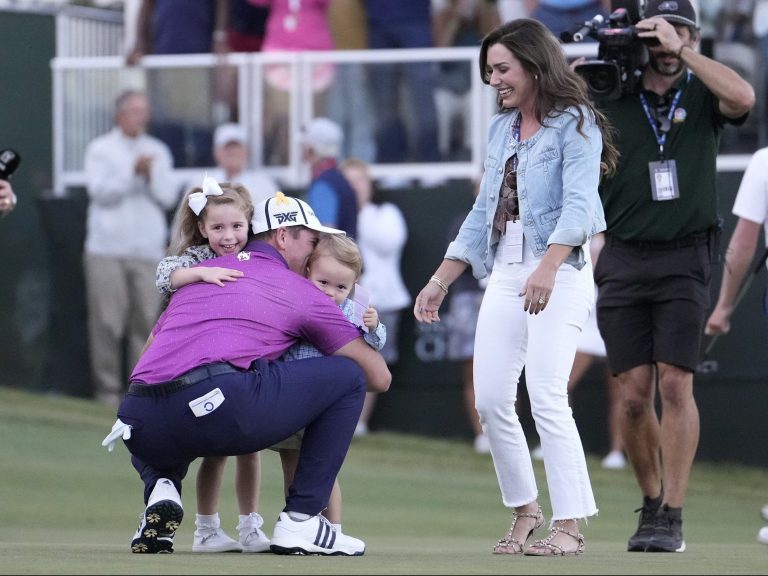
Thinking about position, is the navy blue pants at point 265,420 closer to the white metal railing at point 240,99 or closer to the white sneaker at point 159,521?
the white sneaker at point 159,521

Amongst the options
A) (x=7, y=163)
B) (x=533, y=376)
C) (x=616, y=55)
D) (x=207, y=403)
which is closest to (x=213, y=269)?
(x=207, y=403)

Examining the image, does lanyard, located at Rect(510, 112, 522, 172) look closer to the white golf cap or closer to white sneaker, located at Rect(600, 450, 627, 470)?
the white golf cap

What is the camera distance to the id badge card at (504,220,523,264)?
20.2 feet

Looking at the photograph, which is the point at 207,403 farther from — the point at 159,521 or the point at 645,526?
the point at 645,526

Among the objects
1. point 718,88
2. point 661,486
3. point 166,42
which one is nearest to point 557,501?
point 661,486

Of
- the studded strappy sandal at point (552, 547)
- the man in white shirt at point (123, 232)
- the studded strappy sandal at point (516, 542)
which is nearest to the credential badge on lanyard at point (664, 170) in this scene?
the studded strappy sandal at point (516, 542)

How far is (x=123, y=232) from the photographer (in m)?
13.2

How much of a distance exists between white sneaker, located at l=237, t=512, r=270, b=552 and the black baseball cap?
271cm

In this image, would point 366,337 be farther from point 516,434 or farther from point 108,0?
point 108,0

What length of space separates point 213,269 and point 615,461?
20.4 ft

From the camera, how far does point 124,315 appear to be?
13.5m

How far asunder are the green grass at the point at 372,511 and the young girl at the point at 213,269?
204mm

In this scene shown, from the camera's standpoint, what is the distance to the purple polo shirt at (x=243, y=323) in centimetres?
583

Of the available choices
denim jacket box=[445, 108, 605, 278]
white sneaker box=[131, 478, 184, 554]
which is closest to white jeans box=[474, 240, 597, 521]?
denim jacket box=[445, 108, 605, 278]
